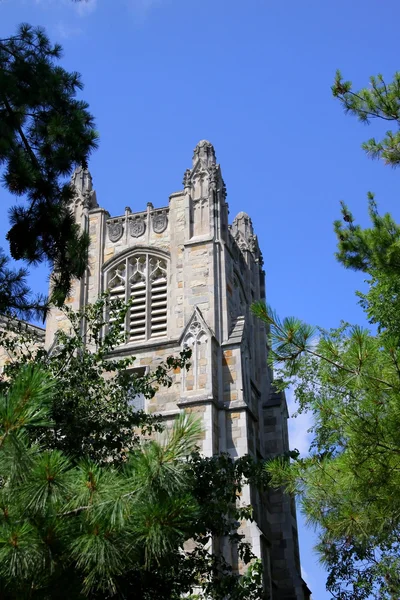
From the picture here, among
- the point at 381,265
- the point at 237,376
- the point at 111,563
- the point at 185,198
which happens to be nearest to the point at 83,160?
the point at 381,265

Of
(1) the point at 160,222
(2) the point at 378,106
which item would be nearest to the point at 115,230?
(1) the point at 160,222

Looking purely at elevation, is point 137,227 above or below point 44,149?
above

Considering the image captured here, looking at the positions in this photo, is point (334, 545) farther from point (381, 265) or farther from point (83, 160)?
point (83, 160)

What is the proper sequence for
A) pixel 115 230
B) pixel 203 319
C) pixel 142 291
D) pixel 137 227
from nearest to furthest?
1. pixel 203 319
2. pixel 142 291
3. pixel 137 227
4. pixel 115 230

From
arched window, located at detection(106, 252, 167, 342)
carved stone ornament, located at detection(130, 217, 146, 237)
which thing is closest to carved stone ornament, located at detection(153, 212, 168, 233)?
carved stone ornament, located at detection(130, 217, 146, 237)

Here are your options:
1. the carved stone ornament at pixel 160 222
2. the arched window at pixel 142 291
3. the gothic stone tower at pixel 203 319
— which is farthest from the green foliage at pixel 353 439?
the carved stone ornament at pixel 160 222

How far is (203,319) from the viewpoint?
21234mm

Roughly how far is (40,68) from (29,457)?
5.78m

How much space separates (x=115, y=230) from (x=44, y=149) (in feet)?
45.4

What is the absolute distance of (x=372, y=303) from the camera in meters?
15.7

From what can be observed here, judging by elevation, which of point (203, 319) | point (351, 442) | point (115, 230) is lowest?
point (351, 442)

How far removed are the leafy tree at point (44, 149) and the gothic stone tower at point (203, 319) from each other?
9.48 metres

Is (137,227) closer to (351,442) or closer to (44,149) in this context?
(44,149)

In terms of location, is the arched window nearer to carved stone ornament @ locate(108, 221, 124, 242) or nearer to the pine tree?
carved stone ornament @ locate(108, 221, 124, 242)
